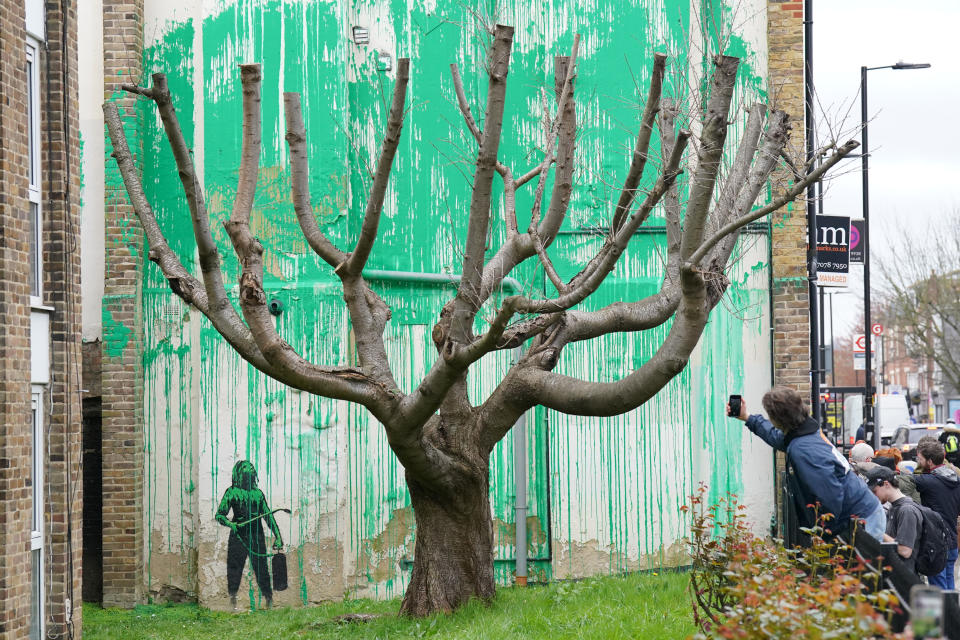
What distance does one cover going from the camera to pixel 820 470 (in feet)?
22.0

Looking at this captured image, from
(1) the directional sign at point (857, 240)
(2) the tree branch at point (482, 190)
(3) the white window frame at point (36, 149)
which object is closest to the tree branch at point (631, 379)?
(2) the tree branch at point (482, 190)

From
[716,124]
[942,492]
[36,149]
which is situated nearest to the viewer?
[716,124]

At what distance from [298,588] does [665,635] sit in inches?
203

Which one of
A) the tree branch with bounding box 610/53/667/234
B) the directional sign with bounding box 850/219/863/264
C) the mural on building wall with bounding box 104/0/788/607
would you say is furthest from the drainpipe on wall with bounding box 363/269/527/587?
the directional sign with bounding box 850/219/863/264

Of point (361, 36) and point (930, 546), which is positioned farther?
point (361, 36)

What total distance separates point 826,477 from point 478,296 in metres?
2.58

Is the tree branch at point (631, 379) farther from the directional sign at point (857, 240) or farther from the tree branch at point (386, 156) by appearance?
the directional sign at point (857, 240)

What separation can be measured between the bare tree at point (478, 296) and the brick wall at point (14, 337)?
1.33 meters

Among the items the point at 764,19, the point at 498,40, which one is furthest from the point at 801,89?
the point at 498,40

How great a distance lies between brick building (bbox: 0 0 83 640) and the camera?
359 inches

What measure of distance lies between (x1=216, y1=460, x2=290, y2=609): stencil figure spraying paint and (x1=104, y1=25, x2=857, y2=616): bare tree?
3.06m

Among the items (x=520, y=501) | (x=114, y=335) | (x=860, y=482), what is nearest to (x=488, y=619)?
(x=860, y=482)

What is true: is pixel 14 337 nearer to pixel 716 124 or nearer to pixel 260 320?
A: pixel 260 320

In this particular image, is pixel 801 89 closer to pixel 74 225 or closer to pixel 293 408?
pixel 293 408
